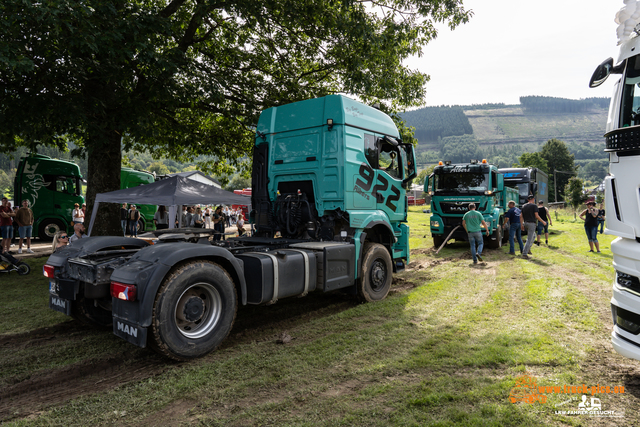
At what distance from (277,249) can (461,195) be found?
30.0 feet

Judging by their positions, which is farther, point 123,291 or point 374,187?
point 374,187

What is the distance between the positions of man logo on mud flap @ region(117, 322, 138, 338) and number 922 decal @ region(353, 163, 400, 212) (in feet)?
12.8

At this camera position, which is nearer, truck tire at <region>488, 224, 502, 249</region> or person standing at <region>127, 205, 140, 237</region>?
truck tire at <region>488, 224, 502, 249</region>

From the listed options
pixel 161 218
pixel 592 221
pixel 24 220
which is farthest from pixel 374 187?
pixel 161 218

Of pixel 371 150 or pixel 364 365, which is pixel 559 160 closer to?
pixel 371 150

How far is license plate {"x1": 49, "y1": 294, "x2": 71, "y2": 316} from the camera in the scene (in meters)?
4.36

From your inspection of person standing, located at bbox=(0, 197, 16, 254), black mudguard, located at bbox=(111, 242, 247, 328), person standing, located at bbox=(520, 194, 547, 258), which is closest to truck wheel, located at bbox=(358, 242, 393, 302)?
black mudguard, located at bbox=(111, 242, 247, 328)

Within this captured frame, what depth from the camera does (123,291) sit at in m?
3.55

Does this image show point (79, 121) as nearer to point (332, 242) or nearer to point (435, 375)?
point (332, 242)

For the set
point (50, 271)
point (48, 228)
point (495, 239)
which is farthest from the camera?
point (48, 228)

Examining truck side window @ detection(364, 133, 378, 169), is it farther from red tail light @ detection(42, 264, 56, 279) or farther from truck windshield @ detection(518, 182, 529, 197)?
truck windshield @ detection(518, 182, 529, 197)

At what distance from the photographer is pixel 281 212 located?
6.54 metres

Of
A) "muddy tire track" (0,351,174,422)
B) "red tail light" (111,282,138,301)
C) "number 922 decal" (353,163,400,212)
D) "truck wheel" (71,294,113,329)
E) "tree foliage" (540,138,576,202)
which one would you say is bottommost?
"muddy tire track" (0,351,174,422)

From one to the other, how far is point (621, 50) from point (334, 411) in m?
4.35
